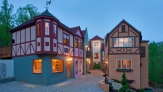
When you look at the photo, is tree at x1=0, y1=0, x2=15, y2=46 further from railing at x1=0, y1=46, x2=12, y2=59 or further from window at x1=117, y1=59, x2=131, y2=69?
window at x1=117, y1=59, x2=131, y2=69

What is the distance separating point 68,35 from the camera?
17859mm

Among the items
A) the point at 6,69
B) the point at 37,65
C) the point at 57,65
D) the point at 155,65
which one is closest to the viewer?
the point at 37,65

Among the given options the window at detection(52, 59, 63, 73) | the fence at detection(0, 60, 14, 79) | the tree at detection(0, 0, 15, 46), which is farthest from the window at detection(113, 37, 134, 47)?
the tree at detection(0, 0, 15, 46)

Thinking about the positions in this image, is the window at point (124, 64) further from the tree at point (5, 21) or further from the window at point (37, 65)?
the tree at point (5, 21)

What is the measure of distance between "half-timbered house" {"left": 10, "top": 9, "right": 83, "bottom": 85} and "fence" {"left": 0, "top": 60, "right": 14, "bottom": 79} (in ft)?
1.79

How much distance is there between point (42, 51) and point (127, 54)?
39.3 feet

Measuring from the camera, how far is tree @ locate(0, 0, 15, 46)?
74.8 ft

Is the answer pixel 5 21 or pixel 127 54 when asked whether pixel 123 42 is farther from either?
pixel 5 21

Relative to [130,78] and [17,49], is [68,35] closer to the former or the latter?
[17,49]

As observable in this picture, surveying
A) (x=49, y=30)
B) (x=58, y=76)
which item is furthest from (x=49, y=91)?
(x=49, y=30)

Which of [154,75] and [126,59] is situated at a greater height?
[126,59]

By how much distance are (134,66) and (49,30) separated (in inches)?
494

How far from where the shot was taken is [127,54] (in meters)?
18.8

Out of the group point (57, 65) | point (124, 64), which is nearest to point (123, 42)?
point (124, 64)
